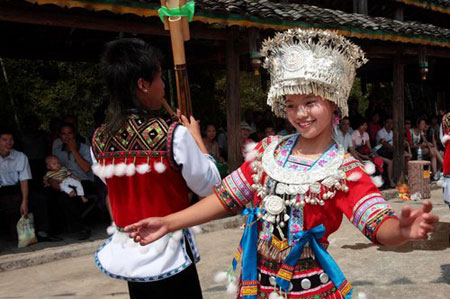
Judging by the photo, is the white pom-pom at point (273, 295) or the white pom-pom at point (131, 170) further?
the white pom-pom at point (131, 170)

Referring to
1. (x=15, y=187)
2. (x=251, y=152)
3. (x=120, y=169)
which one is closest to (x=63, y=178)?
(x=15, y=187)

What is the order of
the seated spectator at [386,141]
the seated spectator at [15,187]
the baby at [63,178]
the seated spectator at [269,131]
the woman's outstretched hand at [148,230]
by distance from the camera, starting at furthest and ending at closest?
the seated spectator at [386,141]
the seated spectator at [269,131]
the baby at [63,178]
the seated spectator at [15,187]
the woman's outstretched hand at [148,230]

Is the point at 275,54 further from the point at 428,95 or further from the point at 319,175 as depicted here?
the point at 428,95

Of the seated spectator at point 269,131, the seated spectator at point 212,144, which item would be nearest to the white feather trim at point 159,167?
the seated spectator at point 212,144

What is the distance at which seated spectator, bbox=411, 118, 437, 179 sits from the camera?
36.7 feet

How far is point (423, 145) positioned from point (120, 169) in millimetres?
10668

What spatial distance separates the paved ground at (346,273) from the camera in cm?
413

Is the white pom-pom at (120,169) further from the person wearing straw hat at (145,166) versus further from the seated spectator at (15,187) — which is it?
the seated spectator at (15,187)

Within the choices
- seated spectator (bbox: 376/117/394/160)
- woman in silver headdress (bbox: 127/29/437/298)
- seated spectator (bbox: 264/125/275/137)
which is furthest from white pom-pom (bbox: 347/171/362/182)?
seated spectator (bbox: 376/117/394/160)

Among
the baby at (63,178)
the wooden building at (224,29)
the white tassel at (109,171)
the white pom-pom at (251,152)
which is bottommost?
the baby at (63,178)

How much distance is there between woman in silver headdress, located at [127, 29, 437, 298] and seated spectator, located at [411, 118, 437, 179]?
33.6 ft

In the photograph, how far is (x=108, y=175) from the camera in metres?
2.20

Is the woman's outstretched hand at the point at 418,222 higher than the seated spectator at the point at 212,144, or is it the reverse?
the woman's outstretched hand at the point at 418,222

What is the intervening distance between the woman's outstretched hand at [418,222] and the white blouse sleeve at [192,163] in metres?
1.00
